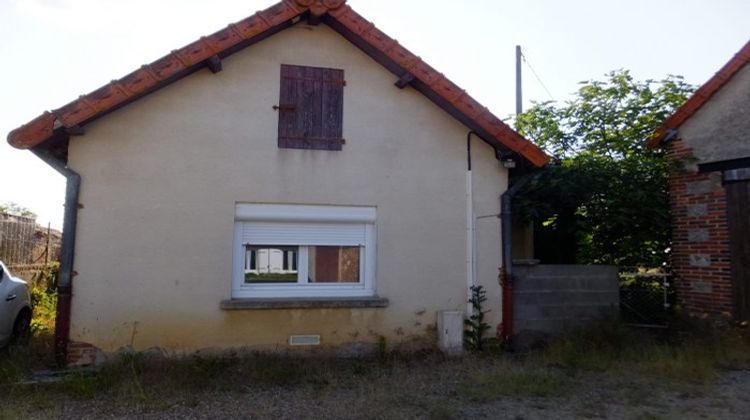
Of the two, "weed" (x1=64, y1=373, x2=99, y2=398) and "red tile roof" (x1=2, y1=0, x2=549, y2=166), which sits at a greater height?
"red tile roof" (x1=2, y1=0, x2=549, y2=166)

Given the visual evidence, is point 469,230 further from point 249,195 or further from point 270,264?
point 249,195

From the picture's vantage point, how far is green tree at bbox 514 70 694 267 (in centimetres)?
960

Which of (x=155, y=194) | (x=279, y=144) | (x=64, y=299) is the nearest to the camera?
Answer: (x=64, y=299)

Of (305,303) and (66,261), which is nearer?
(66,261)

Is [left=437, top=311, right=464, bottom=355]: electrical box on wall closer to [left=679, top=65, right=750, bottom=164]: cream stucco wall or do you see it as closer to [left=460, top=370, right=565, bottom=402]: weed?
[left=460, top=370, right=565, bottom=402]: weed

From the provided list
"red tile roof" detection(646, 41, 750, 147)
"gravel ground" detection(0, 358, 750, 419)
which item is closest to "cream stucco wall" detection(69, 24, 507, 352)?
"gravel ground" detection(0, 358, 750, 419)

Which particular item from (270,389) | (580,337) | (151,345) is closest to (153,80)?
(151,345)

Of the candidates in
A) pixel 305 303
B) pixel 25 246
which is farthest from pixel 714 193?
pixel 25 246

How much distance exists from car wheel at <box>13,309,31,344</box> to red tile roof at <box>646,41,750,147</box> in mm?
10530

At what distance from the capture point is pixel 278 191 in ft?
23.4

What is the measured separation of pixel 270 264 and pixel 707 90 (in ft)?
23.4

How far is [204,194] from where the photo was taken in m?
6.87

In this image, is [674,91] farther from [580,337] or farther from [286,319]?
[286,319]

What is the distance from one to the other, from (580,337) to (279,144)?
5125mm
